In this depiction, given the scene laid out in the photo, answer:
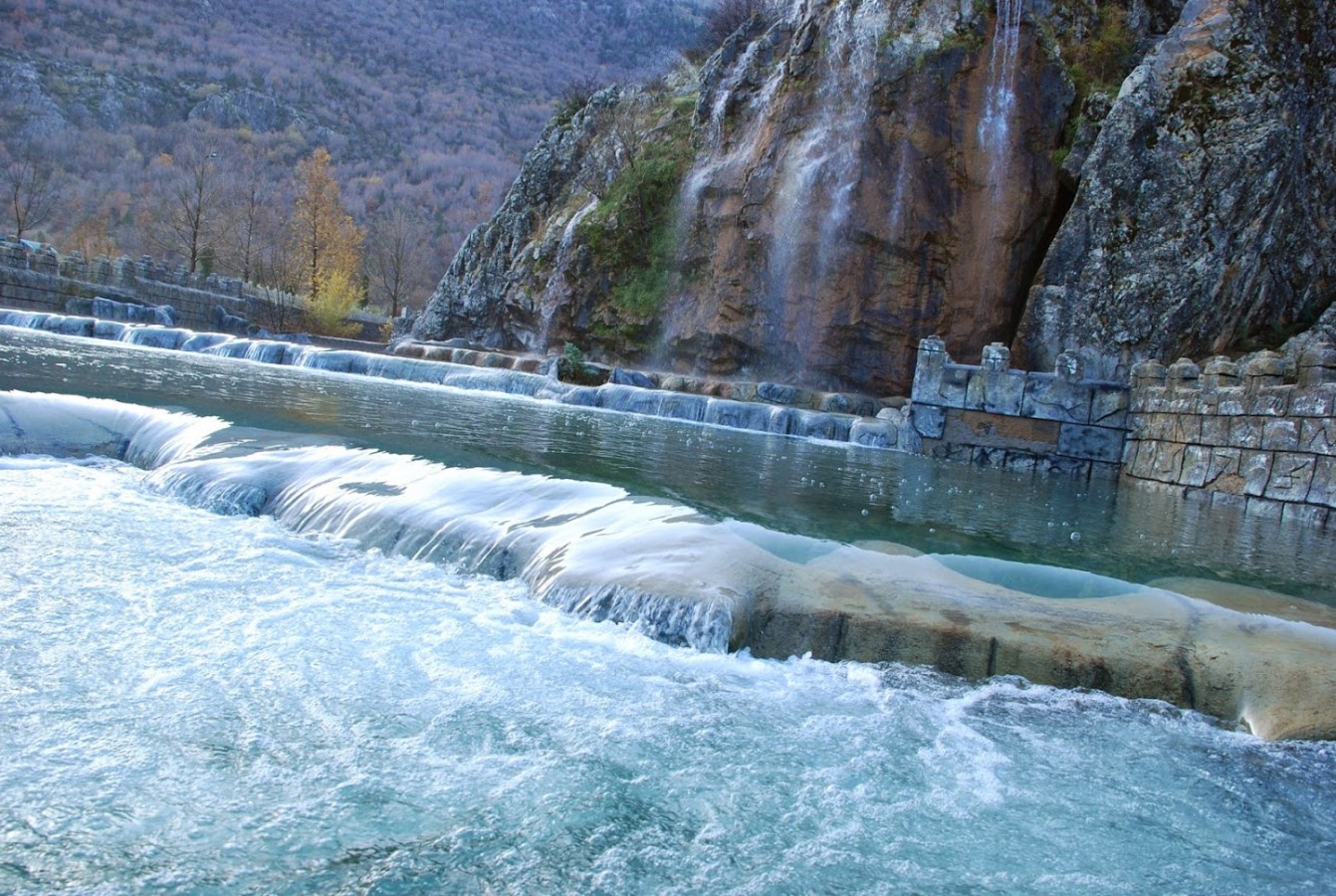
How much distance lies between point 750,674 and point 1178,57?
16.8m

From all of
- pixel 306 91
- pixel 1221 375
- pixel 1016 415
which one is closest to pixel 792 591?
pixel 1221 375

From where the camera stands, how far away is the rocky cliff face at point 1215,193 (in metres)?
15.6

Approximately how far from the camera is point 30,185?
4109 centimetres

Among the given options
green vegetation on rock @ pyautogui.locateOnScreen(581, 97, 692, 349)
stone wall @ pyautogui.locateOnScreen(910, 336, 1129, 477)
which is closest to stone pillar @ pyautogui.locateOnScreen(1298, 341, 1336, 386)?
stone wall @ pyautogui.locateOnScreen(910, 336, 1129, 477)

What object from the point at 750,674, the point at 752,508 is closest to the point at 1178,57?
the point at 752,508

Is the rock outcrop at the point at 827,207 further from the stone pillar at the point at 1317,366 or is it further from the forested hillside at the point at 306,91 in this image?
the forested hillside at the point at 306,91

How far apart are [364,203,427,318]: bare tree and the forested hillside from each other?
2.79 feet

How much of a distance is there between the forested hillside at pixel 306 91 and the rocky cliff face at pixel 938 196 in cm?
2569

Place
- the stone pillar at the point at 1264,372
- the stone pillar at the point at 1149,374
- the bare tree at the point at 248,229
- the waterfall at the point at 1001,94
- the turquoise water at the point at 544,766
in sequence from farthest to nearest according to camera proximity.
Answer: the bare tree at the point at 248,229 < the waterfall at the point at 1001,94 < the stone pillar at the point at 1149,374 < the stone pillar at the point at 1264,372 < the turquoise water at the point at 544,766

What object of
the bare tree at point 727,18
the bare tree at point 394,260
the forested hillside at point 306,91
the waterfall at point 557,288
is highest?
the forested hillside at point 306,91

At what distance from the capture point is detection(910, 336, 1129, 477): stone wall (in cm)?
1370

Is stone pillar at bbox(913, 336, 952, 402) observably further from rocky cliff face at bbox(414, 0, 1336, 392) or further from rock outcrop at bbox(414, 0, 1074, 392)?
rock outcrop at bbox(414, 0, 1074, 392)

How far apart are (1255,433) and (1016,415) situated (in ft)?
14.1

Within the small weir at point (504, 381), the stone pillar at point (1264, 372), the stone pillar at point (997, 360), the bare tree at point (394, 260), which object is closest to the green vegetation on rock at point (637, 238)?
the small weir at point (504, 381)
